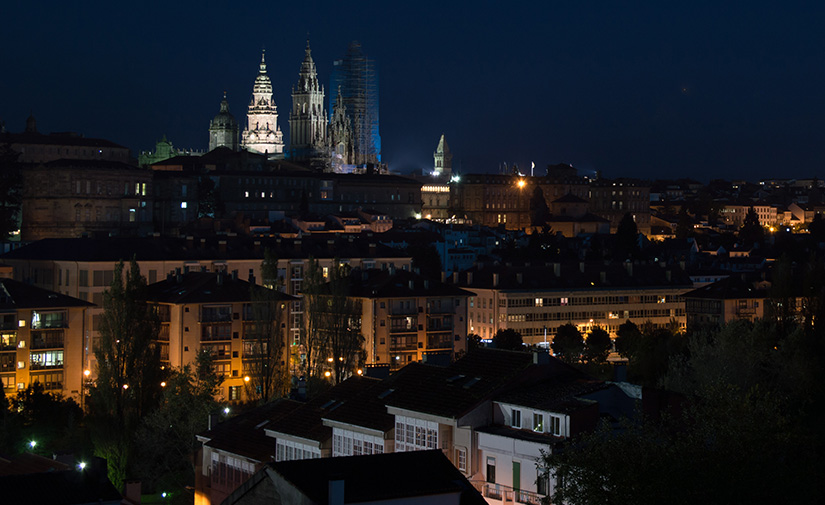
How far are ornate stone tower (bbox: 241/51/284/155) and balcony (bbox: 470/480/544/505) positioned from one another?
115m

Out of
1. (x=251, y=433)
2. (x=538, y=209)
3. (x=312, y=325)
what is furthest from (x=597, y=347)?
(x=538, y=209)

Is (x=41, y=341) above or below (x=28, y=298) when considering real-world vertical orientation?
below

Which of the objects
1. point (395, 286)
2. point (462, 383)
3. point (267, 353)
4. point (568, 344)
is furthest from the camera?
point (568, 344)

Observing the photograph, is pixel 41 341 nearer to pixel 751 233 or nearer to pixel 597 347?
pixel 597 347

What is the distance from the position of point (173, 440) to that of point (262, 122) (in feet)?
353

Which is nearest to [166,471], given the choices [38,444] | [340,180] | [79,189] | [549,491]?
[38,444]

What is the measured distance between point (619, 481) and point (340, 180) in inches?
3409

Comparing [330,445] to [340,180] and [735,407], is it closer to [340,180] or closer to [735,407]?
[735,407]

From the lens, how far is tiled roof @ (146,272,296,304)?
4434cm

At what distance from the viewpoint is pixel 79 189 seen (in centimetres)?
8125

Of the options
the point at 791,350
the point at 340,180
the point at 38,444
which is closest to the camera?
the point at 38,444

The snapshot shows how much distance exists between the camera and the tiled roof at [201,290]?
1746 inches

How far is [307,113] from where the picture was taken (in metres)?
130

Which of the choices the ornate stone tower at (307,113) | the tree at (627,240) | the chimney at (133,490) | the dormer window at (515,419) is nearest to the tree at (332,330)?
the chimney at (133,490)
